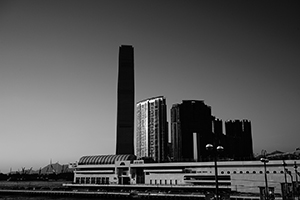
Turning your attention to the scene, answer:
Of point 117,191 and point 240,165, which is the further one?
point 117,191

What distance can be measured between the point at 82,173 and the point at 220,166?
75833 millimetres

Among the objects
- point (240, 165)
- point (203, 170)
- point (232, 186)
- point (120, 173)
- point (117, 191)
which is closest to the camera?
point (232, 186)

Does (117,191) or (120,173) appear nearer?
(117,191)

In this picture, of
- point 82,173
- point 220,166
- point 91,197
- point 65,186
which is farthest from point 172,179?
point 65,186

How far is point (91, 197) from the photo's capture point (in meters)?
139

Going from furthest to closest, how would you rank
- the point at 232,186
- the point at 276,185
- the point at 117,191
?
1. the point at 117,191
2. the point at 232,186
3. the point at 276,185

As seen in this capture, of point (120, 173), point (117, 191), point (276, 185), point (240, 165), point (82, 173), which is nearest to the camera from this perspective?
point (276, 185)

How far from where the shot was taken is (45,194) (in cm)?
15462

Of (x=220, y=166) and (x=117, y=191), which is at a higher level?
(x=220, y=166)

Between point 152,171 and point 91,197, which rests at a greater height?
point 152,171

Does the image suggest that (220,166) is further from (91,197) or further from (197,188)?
(91,197)

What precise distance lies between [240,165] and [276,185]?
1838cm

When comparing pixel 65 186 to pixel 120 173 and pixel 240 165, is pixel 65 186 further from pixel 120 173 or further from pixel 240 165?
pixel 240 165

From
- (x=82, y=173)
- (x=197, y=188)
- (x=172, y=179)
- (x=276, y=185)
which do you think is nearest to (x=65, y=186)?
(x=82, y=173)
